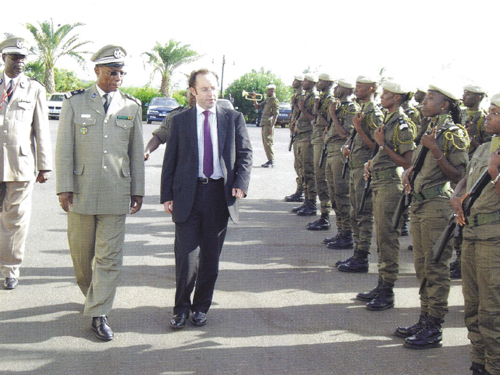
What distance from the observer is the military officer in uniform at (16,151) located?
6.13m

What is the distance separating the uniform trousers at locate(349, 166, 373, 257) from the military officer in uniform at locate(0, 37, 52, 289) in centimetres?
320

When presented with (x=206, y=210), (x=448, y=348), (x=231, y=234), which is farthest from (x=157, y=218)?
(x=448, y=348)

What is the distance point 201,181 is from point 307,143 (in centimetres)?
603

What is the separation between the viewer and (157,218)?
33.8ft

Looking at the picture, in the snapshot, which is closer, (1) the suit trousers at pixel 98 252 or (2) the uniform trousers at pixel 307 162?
(1) the suit trousers at pixel 98 252

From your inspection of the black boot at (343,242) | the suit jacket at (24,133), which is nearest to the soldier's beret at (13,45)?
the suit jacket at (24,133)

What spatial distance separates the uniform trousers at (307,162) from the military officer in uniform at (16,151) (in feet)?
17.5

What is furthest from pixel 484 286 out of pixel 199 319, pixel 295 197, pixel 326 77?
pixel 295 197

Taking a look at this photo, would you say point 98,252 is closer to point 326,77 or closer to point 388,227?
point 388,227

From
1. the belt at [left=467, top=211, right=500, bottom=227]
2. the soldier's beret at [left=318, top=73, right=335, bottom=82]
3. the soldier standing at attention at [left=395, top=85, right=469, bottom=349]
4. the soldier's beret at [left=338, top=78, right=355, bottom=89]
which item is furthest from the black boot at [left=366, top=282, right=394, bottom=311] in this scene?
the soldier's beret at [left=318, top=73, right=335, bottom=82]

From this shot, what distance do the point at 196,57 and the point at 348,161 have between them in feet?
145

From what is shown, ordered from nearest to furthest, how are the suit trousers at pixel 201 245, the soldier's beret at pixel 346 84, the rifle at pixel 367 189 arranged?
the suit trousers at pixel 201 245 < the rifle at pixel 367 189 < the soldier's beret at pixel 346 84

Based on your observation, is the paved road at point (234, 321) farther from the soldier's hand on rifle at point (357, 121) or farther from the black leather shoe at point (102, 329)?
the soldier's hand on rifle at point (357, 121)

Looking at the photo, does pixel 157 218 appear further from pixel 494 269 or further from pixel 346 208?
pixel 494 269
